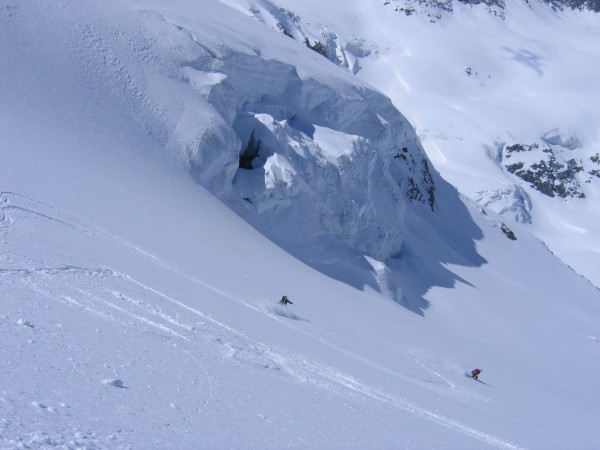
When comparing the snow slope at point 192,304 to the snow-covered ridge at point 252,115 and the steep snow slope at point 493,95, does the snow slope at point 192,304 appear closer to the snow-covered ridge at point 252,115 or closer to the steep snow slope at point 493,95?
the snow-covered ridge at point 252,115

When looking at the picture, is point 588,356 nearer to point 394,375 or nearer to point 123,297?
point 394,375

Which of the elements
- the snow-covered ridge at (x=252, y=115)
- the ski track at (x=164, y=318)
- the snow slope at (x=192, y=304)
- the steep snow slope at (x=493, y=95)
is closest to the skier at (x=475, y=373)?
the snow slope at (x=192, y=304)

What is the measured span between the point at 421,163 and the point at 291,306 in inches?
1012

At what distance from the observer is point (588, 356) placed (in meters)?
32.8

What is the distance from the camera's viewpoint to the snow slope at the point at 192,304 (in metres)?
7.83

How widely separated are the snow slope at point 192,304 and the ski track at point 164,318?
Result: 0.18 feet

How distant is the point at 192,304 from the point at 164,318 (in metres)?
2.04

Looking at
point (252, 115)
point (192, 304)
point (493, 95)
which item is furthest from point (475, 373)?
point (493, 95)

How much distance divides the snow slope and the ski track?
0.18ft

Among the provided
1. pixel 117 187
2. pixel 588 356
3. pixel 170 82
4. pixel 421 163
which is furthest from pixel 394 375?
pixel 421 163

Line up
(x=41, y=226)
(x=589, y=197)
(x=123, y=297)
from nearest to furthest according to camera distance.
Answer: (x=123, y=297) → (x=41, y=226) → (x=589, y=197)

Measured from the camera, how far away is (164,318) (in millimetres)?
11461

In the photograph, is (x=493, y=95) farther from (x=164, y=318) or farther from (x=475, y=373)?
(x=164, y=318)

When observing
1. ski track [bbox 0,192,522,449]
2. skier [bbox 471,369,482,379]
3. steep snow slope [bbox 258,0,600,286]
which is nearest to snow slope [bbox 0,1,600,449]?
ski track [bbox 0,192,522,449]
